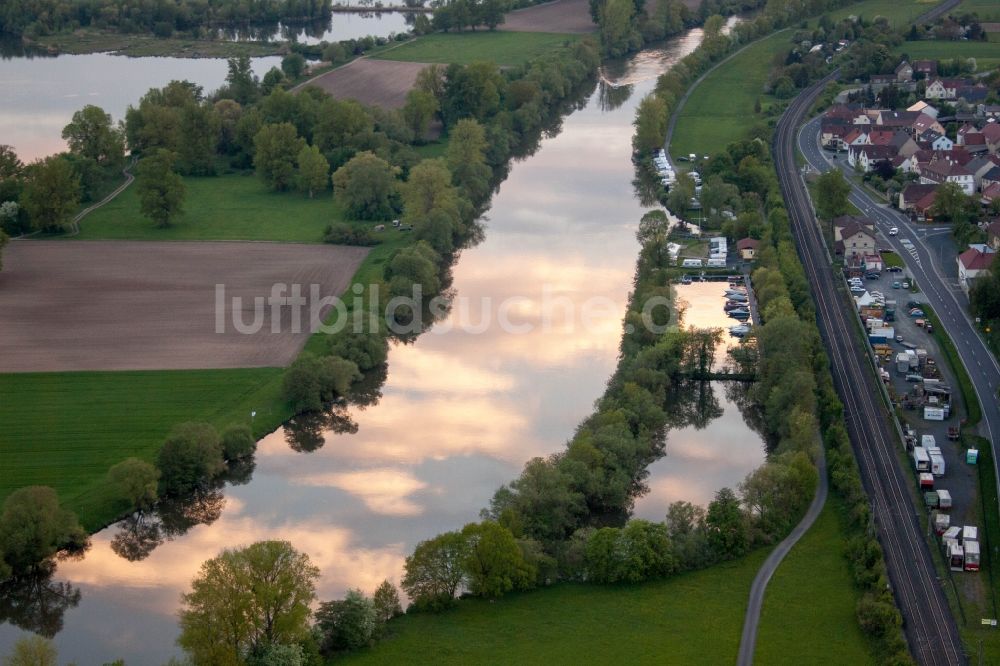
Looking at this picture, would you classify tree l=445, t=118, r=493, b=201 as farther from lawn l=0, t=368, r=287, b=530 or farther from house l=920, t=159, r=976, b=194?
lawn l=0, t=368, r=287, b=530

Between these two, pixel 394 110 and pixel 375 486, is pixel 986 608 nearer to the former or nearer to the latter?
pixel 375 486

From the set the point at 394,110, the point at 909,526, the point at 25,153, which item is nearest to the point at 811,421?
the point at 909,526

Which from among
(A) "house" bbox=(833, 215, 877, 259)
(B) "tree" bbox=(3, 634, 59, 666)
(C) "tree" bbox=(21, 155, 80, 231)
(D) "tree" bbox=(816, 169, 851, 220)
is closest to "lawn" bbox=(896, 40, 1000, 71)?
(D) "tree" bbox=(816, 169, 851, 220)

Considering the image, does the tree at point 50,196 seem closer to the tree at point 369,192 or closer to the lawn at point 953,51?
the tree at point 369,192

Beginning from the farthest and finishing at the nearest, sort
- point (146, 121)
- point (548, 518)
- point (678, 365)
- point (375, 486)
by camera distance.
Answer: point (146, 121), point (678, 365), point (375, 486), point (548, 518)

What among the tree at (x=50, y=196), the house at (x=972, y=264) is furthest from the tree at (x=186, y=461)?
the house at (x=972, y=264)
